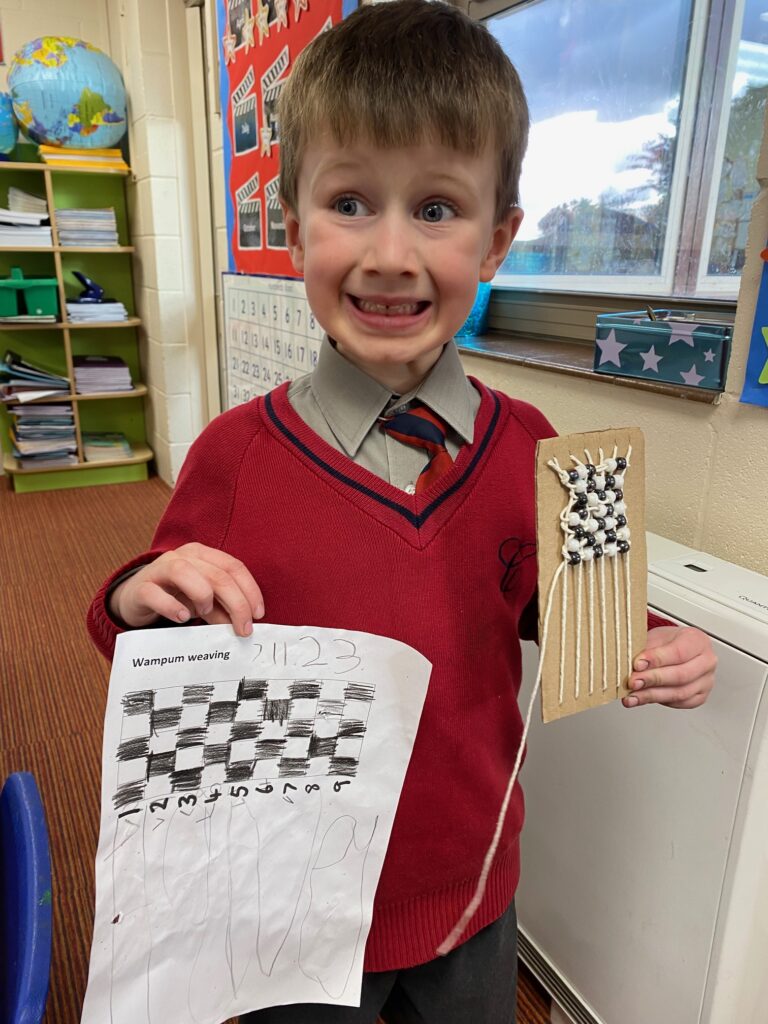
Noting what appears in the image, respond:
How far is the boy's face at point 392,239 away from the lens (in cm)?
60

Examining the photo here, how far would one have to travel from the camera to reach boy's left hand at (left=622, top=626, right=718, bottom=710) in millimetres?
599

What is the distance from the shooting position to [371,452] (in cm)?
69

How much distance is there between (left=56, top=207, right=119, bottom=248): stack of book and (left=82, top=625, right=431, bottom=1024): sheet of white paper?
3.49 m

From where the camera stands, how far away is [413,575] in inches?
25.3

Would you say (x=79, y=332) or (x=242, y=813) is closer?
(x=242, y=813)

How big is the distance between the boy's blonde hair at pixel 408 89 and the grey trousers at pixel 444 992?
72 centimetres

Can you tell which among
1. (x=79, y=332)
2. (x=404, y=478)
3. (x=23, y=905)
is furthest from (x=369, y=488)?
(x=79, y=332)

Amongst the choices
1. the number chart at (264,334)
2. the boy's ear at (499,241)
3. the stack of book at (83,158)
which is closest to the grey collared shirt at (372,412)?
the boy's ear at (499,241)

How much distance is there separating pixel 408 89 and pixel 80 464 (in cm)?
353

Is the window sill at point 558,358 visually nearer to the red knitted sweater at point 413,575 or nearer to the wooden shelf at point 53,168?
the red knitted sweater at point 413,575

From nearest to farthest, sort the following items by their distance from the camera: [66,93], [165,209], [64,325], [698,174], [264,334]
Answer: [698,174]
[264,334]
[66,93]
[165,209]
[64,325]

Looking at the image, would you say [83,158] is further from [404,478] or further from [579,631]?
[579,631]

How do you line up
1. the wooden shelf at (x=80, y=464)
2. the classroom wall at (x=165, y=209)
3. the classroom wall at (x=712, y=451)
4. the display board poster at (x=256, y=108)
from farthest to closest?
the wooden shelf at (x=80, y=464) < the classroom wall at (x=165, y=209) < the display board poster at (x=256, y=108) < the classroom wall at (x=712, y=451)

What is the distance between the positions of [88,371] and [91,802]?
101 inches
